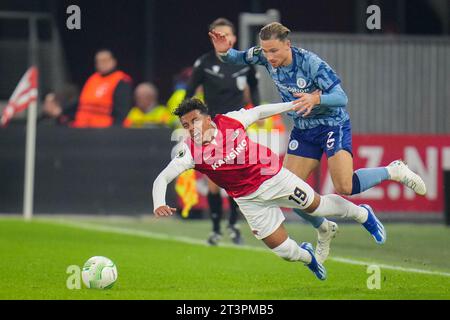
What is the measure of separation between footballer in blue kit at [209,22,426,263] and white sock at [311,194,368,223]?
45 cm

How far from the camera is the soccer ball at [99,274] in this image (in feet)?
35.6

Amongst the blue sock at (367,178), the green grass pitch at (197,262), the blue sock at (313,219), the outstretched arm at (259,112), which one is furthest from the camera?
the blue sock at (367,178)

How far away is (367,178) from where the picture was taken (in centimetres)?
1244

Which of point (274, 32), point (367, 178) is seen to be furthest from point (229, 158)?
point (367, 178)

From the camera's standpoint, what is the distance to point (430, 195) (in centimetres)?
1961

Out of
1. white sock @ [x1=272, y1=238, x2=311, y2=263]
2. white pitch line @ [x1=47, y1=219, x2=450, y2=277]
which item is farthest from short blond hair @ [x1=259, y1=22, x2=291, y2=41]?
white pitch line @ [x1=47, y1=219, x2=450, y2=277]

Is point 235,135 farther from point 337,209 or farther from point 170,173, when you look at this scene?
point 337,209

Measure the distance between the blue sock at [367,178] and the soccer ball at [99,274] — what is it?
2624mm

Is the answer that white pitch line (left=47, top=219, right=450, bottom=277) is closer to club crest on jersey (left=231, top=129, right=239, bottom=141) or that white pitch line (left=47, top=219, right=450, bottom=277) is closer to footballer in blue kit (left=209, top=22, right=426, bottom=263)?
footballer in blue kit (left=209, top=22, right=426, bottom=263)

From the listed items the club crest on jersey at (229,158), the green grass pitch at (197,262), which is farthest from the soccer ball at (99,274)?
the club crest on jersey at (229,158)

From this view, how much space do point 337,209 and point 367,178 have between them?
941 mm

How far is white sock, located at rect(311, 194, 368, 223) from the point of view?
1152cm

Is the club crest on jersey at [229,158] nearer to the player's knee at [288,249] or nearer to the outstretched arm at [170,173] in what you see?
the outstretched arm at [170,173]
